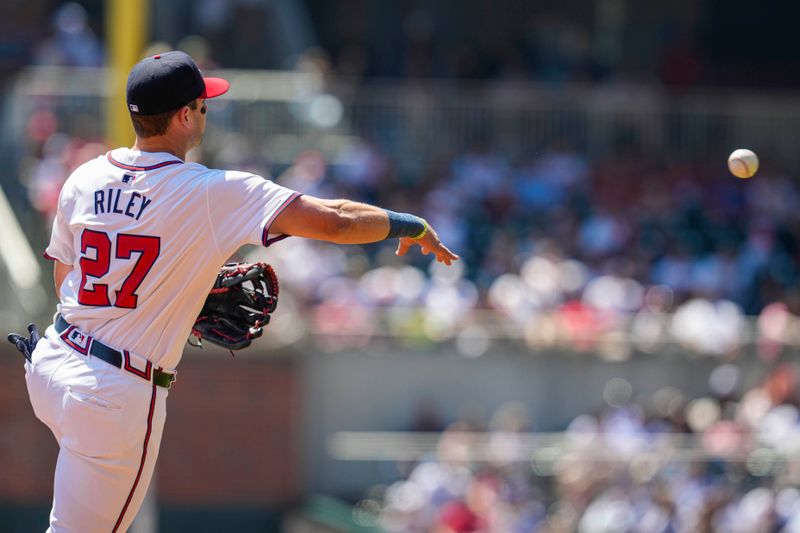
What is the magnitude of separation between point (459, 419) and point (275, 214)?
30.5ft

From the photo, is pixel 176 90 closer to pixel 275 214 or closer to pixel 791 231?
pixel 275 214

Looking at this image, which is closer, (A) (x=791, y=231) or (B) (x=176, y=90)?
(B) (x=176, y=90)

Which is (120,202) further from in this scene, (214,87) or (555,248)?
(555,248)

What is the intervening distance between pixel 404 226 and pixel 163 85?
82 centimetres

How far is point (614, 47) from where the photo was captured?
19516 millimetres

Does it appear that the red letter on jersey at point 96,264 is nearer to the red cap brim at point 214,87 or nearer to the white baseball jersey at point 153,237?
the white baseball jersey at point 153,237

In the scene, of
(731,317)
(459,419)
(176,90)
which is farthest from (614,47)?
(176,90)

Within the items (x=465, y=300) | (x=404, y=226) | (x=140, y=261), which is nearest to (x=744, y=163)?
(x=404, y=226)

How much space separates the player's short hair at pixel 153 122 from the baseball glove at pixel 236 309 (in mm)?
574

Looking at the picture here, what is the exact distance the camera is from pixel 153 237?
13.9 feet

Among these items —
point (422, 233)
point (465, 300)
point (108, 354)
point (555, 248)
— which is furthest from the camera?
point (555, 248)

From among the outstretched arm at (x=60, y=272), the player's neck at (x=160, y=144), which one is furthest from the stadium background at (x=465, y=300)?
the player's neck at (x=160, y=144)

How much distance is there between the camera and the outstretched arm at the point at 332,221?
4125 millimetres

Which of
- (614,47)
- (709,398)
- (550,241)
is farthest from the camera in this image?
(614,47)
